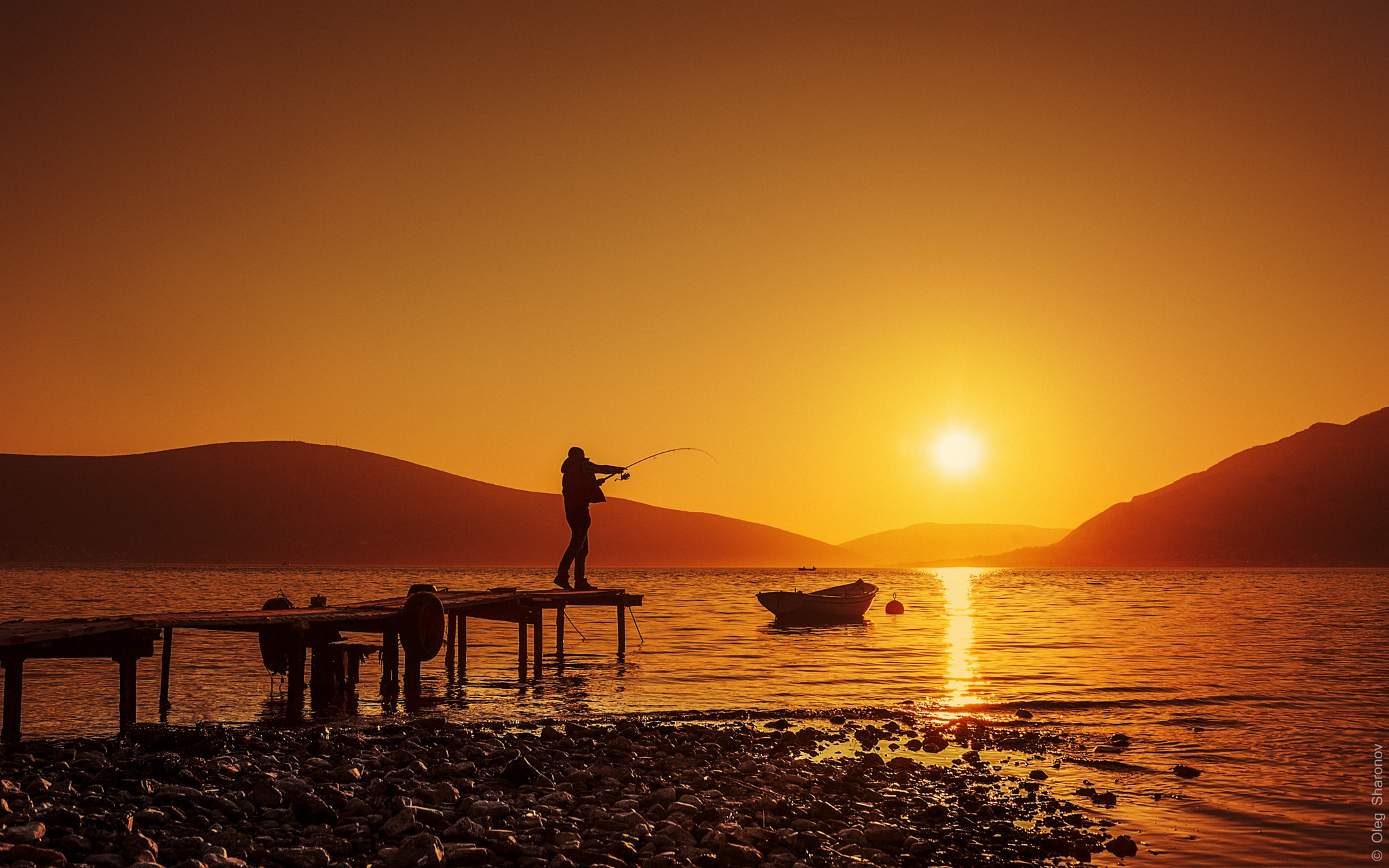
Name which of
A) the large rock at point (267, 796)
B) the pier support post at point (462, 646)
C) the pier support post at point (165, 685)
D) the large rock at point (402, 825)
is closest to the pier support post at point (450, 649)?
the pier support post at point (462, 646)

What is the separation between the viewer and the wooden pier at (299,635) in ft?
52.4

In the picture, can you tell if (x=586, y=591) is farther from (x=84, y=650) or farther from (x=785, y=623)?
(x=785, y=623)

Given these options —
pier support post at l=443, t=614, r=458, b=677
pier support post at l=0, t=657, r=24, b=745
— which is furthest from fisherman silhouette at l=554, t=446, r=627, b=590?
pier support post at l=0, t=657, r=24, b=745

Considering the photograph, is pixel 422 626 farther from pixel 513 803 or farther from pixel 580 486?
pixel 513 803

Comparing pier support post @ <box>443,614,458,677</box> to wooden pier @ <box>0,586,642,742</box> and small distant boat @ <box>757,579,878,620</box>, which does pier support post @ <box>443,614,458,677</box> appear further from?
small distant boat @ <box>757,579,878,620</box>

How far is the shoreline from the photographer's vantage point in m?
9.63

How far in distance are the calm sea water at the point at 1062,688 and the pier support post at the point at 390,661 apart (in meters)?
0.66

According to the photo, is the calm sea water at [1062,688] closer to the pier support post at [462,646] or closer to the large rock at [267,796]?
the pier support post at [462,646]

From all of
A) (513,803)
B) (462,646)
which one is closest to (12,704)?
(513,803)

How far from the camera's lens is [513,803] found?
11836mm

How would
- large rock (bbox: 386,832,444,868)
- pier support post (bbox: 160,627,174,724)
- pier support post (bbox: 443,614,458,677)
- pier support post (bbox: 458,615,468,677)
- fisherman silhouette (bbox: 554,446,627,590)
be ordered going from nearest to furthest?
1. large rock (bbox: 386,832,444,868)
2. pier support post (bbox: 160,627,174,724)
3. fisherman silhouette (bbox: 554,446,627,590)
4. pier support post (bbox: 443,614,458,677)
5. pier support post (bbox: 458,615,468,677)

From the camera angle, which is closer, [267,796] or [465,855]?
[465,855]

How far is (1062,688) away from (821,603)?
27922 mm

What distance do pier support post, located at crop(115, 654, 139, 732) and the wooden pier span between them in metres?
0.02
